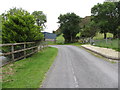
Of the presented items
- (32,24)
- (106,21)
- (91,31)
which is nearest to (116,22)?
(106,21)

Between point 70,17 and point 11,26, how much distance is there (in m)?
37.2

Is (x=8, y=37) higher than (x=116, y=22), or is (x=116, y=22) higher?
(x=116, y=22)

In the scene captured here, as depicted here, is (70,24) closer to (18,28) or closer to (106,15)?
(106,15)

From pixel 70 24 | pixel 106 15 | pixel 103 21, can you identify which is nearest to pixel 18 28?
pixel 103 21

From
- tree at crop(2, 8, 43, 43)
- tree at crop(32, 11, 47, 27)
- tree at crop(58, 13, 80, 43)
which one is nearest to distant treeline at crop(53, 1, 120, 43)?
tree at crop(58, 13, 80, 43)

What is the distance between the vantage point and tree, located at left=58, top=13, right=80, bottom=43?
44.3 metres

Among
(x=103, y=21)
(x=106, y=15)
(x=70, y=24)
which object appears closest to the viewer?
(x=103, y=21)

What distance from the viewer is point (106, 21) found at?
37.2m

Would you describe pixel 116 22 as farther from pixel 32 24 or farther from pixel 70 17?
pixel 32 24

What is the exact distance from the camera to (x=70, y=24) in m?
44.6

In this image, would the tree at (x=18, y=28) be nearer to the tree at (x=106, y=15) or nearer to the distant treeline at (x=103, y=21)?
the distant treeline at (x=103, y=21)

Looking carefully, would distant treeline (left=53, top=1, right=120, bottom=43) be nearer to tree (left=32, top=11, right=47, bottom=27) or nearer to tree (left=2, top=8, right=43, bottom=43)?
tree (left=32, top=11, right=47, bottom=27)

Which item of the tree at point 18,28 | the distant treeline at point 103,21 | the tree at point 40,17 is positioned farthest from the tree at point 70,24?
the tree at point 18,28

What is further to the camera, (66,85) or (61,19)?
(61,19)
